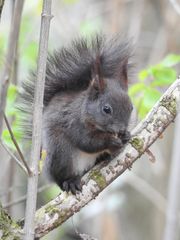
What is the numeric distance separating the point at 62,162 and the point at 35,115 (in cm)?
81

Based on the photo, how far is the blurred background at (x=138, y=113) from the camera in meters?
3.27

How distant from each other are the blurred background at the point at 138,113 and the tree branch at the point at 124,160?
1.54 ft

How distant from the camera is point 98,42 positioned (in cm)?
240

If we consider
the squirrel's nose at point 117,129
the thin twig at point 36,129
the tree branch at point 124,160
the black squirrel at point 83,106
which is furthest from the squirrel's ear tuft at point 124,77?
the thin twig at point 36,129

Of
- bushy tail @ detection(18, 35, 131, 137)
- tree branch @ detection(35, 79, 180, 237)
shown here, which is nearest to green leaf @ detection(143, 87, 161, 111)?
bushy tail @ detection(18, 35, 131, 137)

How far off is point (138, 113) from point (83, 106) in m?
0.28

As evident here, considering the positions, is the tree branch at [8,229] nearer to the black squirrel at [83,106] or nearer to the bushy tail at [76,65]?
the black squirrel at [83,106]

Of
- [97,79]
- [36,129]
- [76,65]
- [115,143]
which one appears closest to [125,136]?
[115,143]

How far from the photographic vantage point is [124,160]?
1.97 m

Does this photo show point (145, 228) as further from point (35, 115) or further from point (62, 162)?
point (35, 115)

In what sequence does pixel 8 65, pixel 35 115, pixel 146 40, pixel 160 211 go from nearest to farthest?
pixel 35 115, pixel 8 65, pixel 160 211, pixel 146 40

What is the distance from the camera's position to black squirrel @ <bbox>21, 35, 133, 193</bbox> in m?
2.39

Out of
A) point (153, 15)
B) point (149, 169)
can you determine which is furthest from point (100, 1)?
point (149, 169)

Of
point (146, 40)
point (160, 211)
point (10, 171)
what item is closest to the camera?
point (10, 171)
